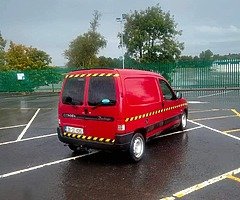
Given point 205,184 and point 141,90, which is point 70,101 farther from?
point 205,184

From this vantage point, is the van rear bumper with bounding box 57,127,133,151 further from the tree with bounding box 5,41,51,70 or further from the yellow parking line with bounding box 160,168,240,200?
the tree with bounding box 5,41,51,70

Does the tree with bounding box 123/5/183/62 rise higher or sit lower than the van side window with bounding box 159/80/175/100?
higher

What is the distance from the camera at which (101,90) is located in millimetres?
6203

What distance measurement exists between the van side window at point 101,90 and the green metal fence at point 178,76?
20944mm

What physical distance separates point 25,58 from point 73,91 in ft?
144

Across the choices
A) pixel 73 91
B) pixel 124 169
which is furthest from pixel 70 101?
pixel 124 169

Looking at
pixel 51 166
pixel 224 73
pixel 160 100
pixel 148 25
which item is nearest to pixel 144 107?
pixel 160 100

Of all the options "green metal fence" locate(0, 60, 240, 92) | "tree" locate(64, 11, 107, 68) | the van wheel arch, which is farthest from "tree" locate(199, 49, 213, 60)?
the van wheel arch

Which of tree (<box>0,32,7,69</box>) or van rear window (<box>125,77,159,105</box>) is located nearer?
van rear window (<box>125,77,159,105</box>)

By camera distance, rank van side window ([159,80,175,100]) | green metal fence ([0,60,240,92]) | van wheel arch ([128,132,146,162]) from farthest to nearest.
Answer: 1. green metal fence ([0,60,240,92])
2. van side window ([159,80,175,100])
3. van wheel arch ([128,132,146,162])

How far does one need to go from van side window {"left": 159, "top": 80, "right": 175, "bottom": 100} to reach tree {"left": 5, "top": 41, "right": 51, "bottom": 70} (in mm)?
39909

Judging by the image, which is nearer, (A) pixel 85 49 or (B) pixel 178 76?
(B) pixel 178 76

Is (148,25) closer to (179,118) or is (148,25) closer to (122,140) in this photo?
(179,118)

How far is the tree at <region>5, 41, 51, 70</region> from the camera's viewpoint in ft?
154
